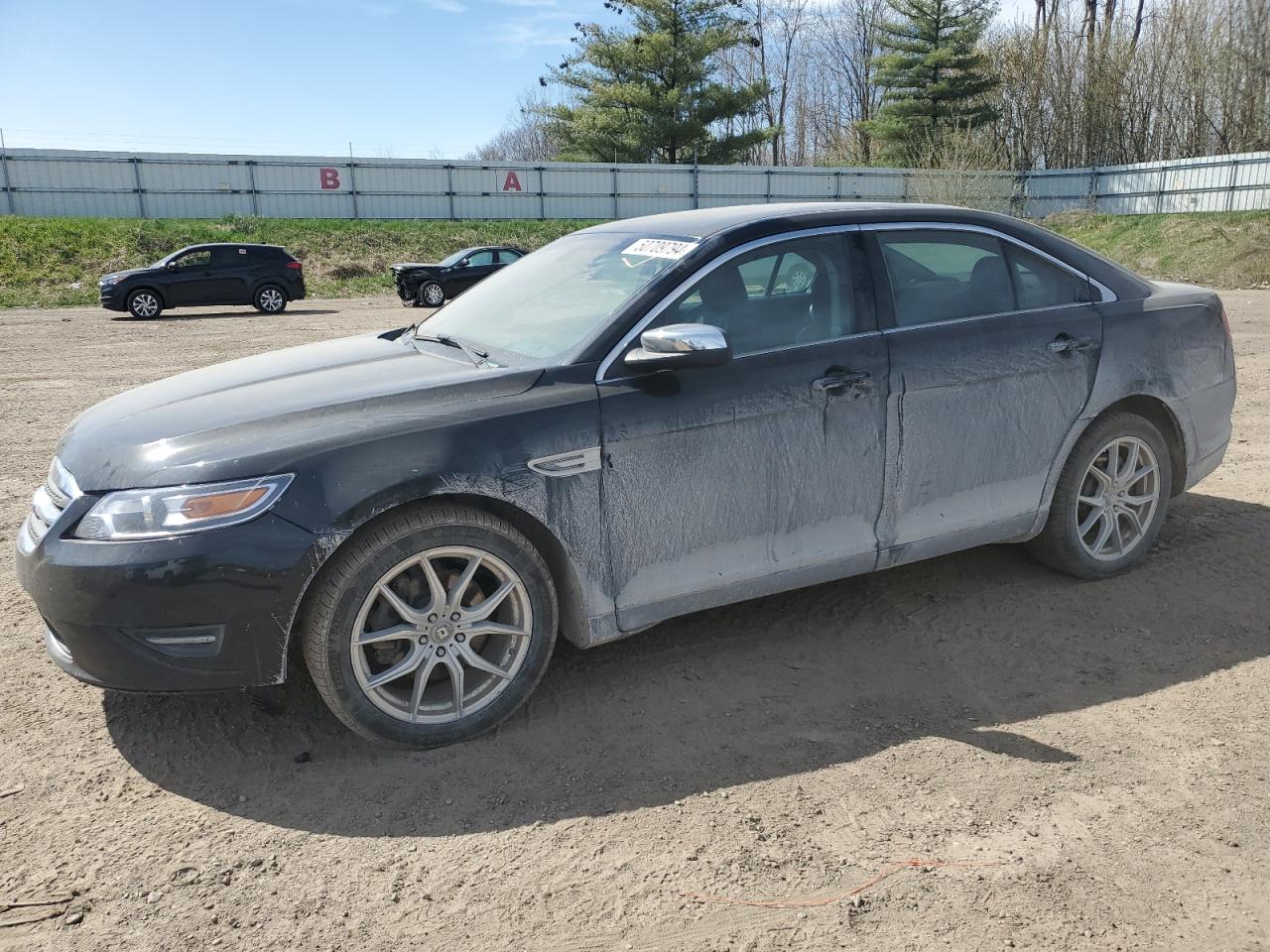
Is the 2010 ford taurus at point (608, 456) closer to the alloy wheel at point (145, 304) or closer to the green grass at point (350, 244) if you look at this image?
the alloy wheel at point (145, 304)

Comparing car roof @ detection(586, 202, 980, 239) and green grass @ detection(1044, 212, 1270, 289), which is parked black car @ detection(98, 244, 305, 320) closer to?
car roof @ detection(586, 202, 980, 239)

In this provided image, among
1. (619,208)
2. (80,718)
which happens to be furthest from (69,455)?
(619,208)

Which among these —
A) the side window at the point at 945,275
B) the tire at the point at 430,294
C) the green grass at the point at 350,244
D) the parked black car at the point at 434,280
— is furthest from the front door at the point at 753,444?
the green grass at the point at 350,244

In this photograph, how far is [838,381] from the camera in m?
3.68

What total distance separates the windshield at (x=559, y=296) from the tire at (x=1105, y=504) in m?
2.06

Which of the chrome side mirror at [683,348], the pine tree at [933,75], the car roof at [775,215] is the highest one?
the pine tree at [933,75]

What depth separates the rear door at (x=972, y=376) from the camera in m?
3.87

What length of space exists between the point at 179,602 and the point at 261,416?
67 centimetres

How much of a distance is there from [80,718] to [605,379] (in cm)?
218

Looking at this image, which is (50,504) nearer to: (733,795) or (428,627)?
(428,627)

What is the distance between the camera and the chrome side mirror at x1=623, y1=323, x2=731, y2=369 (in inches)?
128

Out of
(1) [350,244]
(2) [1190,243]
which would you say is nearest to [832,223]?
(1) [350,244]

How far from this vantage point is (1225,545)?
193 inches

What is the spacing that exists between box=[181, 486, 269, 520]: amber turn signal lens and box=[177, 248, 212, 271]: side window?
21299 millimetres
